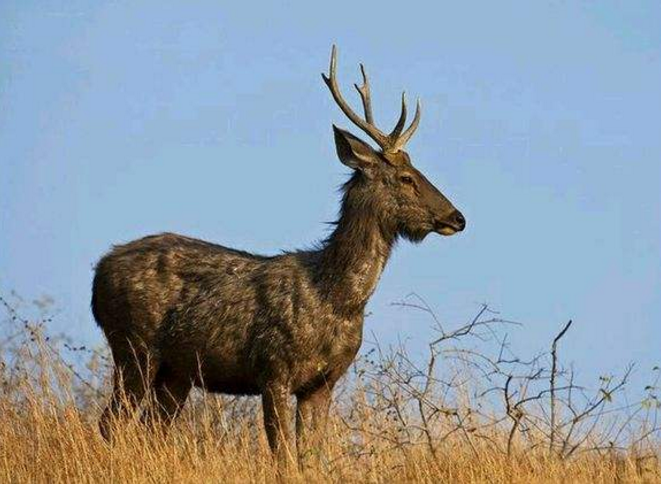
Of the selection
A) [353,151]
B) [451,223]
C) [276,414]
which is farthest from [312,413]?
[353,151]

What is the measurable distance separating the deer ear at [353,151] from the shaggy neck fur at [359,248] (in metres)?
0.12

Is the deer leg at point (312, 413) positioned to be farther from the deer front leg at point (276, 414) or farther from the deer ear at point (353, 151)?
the deer ear at point (353, 151)

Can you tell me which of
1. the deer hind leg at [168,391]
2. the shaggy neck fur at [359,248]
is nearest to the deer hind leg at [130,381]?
the deer hind leg at [168,391]

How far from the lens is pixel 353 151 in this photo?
12.0 m

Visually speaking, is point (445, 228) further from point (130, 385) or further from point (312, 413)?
point (130, 385)

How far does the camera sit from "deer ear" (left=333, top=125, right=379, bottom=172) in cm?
1205

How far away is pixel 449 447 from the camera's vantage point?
1061 cm

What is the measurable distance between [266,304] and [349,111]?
1728mm

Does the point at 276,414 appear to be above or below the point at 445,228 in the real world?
below

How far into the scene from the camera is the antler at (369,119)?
1216 cm

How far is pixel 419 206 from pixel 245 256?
1.63 m

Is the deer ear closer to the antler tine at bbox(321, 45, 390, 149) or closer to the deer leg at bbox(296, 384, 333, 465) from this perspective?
the antler tine at bbox(321, 45, 390, 149)

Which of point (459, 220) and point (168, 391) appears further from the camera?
point (168, 391)

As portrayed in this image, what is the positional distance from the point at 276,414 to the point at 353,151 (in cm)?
223
